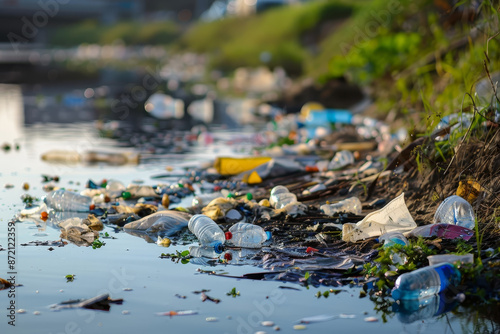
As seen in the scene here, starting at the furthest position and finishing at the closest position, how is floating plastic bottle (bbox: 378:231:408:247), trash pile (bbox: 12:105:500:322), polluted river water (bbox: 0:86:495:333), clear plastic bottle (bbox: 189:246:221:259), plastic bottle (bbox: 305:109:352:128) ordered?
plastic bottle (bbox: 305:109:352:128)
clear plastic bottle (bbox: 189:246:221:259)
floating plastic bottle (bbox: 378:231:408:247)
trash pile (bbox: 12:105:500:322)
polluted river water (bbox: 0:86:495:333)

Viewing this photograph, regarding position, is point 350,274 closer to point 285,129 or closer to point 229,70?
point 285,129

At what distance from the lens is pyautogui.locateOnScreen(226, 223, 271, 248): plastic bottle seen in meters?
4.81

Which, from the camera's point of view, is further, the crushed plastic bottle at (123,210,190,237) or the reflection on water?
the reflection on water

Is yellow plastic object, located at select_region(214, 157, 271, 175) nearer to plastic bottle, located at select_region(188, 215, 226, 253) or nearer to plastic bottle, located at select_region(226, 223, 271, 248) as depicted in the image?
plastic bottle, located at select_region(188, 215, 226, 253)

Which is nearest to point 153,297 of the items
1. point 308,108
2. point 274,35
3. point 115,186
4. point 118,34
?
point 115,186

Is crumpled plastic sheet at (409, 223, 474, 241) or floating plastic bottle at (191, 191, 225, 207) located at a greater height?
floating plastic bottle at (191, 191, 225, 207)

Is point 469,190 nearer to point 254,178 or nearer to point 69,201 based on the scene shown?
point 254,178

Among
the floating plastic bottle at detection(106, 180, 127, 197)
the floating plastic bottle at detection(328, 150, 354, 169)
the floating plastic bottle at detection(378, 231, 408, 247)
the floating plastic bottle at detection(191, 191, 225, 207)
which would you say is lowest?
the floating plastic bottle at detection(378, 231, 408, 247)

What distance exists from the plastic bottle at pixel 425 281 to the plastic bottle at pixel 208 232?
125 cm

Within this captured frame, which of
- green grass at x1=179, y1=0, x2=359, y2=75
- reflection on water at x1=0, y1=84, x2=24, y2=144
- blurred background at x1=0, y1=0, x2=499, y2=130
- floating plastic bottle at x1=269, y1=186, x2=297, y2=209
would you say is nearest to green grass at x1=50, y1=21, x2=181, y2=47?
blurred background at x1=0, y1=0, x2=499, y2=130

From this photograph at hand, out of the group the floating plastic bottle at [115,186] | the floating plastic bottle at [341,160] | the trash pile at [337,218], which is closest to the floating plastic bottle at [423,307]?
the trash pile at [337,218]

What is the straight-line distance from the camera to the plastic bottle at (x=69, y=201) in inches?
230

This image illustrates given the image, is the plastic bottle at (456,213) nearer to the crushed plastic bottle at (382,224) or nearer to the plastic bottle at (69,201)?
the crushed plastic bottle at (382,224)

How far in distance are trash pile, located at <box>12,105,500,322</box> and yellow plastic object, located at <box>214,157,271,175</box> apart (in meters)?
0.02
